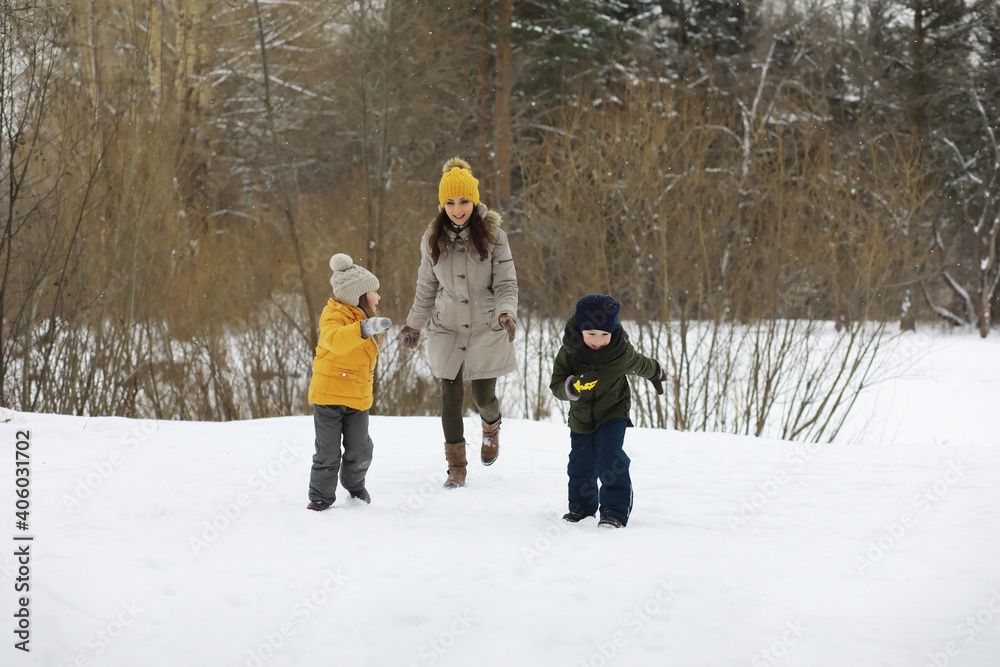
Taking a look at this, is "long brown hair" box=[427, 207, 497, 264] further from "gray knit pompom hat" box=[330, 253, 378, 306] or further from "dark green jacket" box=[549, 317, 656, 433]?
"dark green jacket" box=[549, 317, 656, 433]

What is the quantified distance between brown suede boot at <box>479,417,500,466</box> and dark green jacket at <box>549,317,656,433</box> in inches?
44.1

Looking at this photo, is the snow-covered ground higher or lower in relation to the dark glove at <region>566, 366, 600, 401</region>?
lower

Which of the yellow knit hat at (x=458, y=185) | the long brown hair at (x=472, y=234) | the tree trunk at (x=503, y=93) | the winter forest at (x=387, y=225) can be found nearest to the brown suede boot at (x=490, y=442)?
the long brown hair at (x=472, y=234)

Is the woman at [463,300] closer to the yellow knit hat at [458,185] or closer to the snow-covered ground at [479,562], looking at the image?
the yellow knit hat at [458,185]

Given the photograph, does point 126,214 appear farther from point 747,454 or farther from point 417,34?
point 747,454

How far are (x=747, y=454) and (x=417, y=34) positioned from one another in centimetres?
822

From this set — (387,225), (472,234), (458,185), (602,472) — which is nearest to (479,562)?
(602,472)

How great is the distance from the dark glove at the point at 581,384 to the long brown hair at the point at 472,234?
1.05 m

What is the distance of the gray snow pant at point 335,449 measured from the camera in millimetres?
3969

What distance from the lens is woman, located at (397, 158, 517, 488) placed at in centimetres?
448

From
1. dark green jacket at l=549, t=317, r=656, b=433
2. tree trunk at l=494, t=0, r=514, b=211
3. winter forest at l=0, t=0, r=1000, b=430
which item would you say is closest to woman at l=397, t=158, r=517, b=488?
dark green jacket at l=549, t=317, r=656, b=433

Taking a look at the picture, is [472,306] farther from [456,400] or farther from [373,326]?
[373,326]

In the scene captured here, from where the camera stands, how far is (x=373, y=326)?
12.5ft

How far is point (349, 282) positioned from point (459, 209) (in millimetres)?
821
